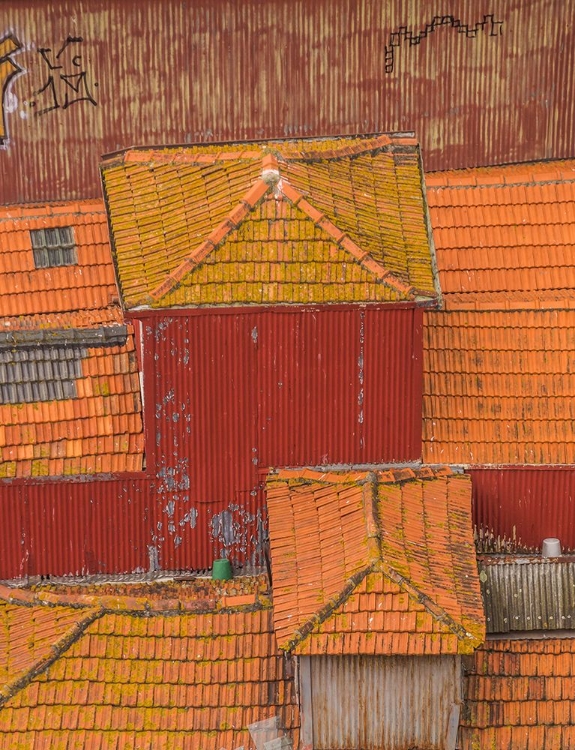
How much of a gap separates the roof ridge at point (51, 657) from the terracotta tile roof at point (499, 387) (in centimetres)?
551

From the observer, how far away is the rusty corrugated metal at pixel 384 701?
14707 millimetres

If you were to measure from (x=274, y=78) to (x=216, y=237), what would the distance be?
23.9 feet

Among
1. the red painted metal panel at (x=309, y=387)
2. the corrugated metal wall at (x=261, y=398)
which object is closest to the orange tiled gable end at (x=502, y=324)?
the corrugated metal wall at (x=261, y=398)

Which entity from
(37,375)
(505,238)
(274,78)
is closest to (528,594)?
(505,238)

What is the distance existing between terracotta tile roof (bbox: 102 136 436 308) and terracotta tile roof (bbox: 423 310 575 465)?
1.87 metres

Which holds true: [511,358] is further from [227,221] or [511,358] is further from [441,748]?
[441,748]

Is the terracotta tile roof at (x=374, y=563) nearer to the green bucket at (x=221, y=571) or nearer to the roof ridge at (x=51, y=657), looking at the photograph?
the green bucket at (x=221, y=571)

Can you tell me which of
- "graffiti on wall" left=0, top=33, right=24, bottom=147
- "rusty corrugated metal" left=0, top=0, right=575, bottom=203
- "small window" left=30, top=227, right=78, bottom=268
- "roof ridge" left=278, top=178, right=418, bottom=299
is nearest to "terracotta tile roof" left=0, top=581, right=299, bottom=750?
"roof ridge" left=278, top=178, right=418, bottom=299

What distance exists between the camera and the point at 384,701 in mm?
14820

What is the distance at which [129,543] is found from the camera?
17594mm

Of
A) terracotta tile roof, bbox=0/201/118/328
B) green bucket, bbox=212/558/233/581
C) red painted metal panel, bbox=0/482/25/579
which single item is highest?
terracotta tile roof, bbox=0/201/118/328

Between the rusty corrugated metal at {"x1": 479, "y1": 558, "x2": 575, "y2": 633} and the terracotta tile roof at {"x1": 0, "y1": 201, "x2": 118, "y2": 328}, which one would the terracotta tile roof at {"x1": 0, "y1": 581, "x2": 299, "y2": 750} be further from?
the terracotta tile roof at {"x1": 0, "y1": 201, "x2": 118, "y2": 328}

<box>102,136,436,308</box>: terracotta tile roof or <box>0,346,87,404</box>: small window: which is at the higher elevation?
<box>102,136,436,308</box>: terracotta tile roof

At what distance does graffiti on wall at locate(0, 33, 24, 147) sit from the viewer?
22266mm
